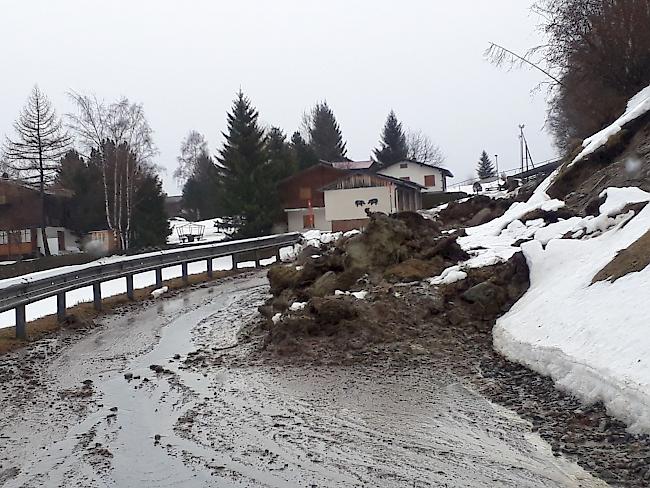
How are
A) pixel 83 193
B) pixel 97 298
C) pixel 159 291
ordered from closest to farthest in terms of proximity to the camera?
pixel 97 298, pixel 159 291, pixel 83 193

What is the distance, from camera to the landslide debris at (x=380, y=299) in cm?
1086

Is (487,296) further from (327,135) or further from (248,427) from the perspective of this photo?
(327,135)

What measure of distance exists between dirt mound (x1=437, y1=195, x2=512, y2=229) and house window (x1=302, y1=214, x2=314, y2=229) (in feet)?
99.2

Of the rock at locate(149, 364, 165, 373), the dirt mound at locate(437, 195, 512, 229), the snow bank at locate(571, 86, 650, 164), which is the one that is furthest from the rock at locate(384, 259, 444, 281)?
the dirt mound at locate(437, 195, 512, 229)

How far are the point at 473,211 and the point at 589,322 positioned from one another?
2337 centimetres

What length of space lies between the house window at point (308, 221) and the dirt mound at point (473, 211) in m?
30.2

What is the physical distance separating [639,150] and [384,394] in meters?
11.4

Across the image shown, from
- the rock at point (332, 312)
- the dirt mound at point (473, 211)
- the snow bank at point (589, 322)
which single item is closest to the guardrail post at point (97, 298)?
the rock at point (332, 312)

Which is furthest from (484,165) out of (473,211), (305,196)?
(473,211)

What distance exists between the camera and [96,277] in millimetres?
17281

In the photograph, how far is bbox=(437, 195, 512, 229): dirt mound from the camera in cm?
2641

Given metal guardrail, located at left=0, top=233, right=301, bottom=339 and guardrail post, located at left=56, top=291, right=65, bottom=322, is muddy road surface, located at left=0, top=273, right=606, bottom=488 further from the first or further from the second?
guardrail post, located at left=56, top=291, right=65, bottom=322

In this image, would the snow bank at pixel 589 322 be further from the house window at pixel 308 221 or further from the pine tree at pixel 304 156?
the pine tree at pixel 304 156

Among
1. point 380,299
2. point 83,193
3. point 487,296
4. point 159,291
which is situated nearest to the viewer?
point 487,296
